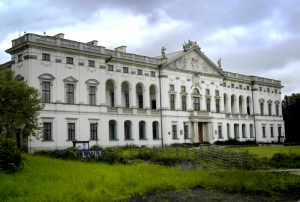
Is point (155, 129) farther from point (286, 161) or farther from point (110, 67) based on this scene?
point (286, 161)

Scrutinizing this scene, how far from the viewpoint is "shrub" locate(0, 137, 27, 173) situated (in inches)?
700

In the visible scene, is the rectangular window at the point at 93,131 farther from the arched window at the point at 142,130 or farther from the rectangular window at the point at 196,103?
the rectangular window at the point at 196,103

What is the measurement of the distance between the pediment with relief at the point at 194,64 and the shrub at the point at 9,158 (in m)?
37.1

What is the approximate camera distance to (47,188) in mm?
14453

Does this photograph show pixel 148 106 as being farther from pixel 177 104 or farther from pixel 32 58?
pixel 32 58

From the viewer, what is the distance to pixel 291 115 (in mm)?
78000

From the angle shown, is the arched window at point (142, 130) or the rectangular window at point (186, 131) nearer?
the arched window at point (142, 130)

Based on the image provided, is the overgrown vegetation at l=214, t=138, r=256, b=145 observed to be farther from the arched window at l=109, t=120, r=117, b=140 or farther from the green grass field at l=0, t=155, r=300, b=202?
the green grass field at l=0, t=155, r=300, b=202

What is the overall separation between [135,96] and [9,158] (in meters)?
31.6

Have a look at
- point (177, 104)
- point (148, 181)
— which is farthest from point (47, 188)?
point (177, 104)

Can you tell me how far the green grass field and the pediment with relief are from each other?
1433 inches

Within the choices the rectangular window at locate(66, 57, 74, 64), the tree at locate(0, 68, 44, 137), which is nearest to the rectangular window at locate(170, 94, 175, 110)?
the rectangular window at locate(66, 57, 74, 64)

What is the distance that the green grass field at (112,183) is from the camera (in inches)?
549

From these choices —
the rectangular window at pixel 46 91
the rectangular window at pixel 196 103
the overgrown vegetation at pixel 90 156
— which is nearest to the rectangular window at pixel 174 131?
the rectangular window at pixel 196 103
